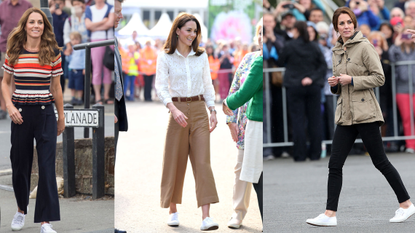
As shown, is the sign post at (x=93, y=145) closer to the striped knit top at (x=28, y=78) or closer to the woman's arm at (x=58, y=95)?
the woman's arm at (x=58, y=95)

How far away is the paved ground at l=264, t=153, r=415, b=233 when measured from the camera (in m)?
4.23

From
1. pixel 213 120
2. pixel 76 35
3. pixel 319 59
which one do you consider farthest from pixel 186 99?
pixel 319 59

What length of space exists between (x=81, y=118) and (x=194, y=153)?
37.7 inches

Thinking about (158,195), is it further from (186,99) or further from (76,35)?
(76,35)

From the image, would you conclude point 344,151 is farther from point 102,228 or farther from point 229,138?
point 102,228

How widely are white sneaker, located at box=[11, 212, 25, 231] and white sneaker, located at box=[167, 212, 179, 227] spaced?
3.50 ft

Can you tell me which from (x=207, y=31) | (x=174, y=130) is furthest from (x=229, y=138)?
(x=207, y=31)

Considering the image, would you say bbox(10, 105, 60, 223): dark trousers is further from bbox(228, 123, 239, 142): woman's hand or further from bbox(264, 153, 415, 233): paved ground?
bbox(264, 153, 415, 233): paved ground

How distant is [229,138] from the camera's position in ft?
14.3

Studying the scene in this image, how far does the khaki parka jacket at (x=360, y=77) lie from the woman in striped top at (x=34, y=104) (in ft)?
6.85

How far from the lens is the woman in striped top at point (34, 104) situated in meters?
3.73

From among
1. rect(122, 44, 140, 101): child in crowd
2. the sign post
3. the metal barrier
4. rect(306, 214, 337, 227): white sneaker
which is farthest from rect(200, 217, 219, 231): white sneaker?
the metal barrier

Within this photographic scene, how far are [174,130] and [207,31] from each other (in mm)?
825

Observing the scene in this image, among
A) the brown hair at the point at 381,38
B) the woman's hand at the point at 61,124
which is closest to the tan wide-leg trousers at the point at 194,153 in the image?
the woman's hand at the point at 61,124
